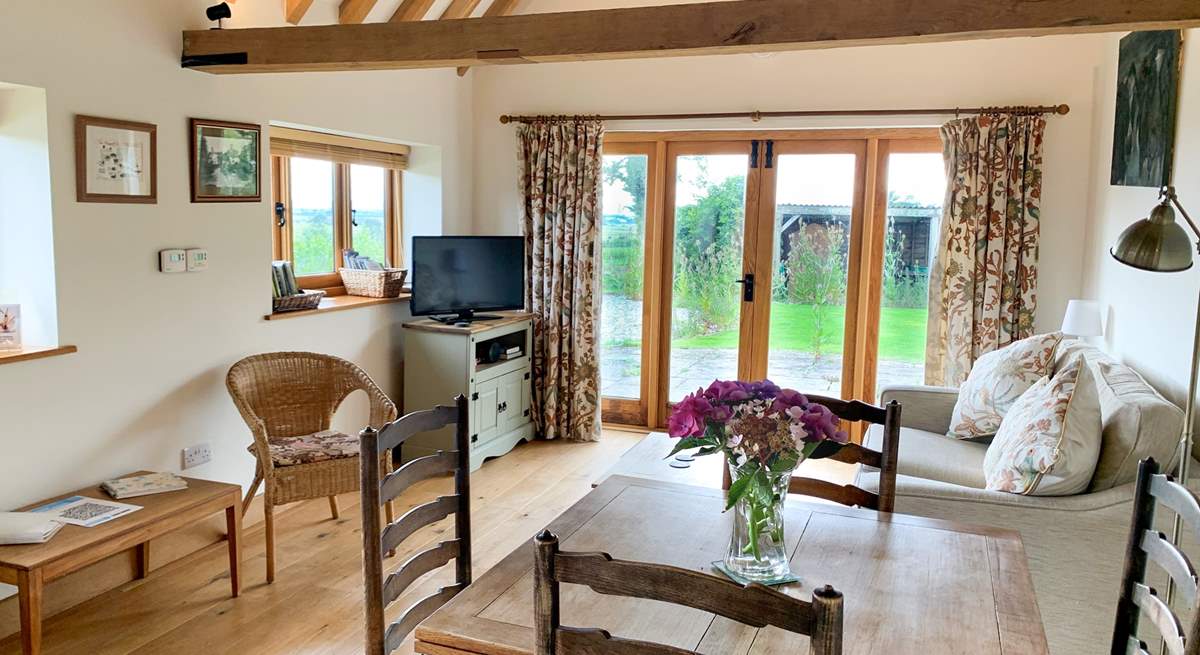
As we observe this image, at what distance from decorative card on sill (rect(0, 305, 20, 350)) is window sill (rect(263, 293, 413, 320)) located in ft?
3.70

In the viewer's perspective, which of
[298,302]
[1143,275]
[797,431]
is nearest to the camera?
[797,431]

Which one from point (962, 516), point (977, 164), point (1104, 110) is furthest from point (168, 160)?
point (1104, 110)

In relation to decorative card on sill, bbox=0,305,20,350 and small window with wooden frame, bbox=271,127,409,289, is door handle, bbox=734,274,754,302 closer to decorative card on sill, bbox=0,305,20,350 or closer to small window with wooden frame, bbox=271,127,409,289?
small window with wooden frame, bbox=271,127,409,289

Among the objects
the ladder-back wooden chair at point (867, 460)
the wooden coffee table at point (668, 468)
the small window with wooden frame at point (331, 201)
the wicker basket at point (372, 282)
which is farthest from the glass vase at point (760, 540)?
the wicker basket at point (372, 282)

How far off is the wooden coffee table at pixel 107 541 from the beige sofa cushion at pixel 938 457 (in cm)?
252

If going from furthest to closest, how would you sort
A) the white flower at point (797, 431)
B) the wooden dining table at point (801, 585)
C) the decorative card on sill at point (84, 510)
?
the decorative card on sill at point (84, 510)
the white flower at point (797, 431)
the wooden dining table at point (801, 585)

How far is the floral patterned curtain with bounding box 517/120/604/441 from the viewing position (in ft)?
18.3

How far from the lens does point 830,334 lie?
5504 millimetres

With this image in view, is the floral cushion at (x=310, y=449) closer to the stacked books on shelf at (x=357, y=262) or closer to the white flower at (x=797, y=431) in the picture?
the stacked books on shelf at (x=357, y=262)

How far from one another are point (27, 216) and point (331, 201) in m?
2.03

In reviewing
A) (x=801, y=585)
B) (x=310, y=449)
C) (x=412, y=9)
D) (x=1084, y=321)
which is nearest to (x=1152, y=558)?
(x=801, y=585)

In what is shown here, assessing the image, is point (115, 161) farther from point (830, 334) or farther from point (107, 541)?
point (830, 334)

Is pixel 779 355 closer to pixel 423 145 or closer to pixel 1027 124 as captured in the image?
pixel 1027 124

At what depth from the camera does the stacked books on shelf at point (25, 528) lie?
2.80 m
